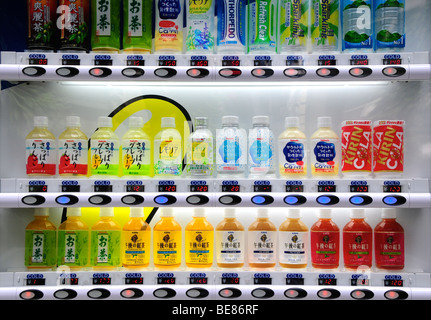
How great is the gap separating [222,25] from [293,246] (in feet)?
4.60

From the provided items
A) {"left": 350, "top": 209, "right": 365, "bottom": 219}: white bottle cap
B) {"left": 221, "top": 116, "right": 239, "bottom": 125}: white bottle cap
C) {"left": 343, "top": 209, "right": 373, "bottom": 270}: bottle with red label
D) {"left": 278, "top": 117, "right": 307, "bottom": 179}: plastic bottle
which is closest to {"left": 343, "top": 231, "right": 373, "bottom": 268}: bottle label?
{"left": 343, "top": 209, "right": 373, "bottom": 270}: bottle with red label

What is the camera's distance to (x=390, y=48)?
9.25 feet

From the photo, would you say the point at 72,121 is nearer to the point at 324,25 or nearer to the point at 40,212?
the point at 40,212

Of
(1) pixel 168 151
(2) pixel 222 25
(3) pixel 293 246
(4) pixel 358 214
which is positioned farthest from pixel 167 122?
(4) pixel 358 214

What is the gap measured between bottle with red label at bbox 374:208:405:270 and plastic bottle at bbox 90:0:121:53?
197 cm

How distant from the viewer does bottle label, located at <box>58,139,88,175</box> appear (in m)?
2.86

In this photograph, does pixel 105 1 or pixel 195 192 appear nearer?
pixel 195 192

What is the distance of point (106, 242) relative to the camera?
2.89 m

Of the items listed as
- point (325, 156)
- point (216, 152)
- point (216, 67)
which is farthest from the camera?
point (216, 152)

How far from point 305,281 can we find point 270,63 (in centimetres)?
125

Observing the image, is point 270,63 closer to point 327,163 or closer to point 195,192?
point 327,163

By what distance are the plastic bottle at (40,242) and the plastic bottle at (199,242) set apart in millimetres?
837

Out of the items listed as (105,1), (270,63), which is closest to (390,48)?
(270,63)

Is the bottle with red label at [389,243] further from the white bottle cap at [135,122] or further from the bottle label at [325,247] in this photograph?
the white bottle cap at [135,122]
